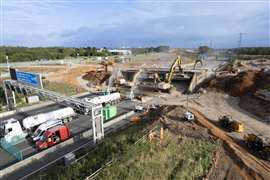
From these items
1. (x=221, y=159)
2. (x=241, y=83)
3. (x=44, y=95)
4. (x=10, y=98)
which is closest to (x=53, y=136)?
(x=44, y=95)

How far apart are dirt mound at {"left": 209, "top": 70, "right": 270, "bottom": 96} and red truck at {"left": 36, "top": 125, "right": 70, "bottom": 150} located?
33.2 m

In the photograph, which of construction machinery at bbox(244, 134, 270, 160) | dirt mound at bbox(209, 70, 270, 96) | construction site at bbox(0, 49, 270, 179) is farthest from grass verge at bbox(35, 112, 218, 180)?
dirt mound at bbox(209, 70, 270, 96)

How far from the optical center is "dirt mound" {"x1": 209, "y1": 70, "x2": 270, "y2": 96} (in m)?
42.7

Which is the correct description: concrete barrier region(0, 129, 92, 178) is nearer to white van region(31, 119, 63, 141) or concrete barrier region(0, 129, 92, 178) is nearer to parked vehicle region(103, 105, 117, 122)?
white van region(31, 119, 63, 141)

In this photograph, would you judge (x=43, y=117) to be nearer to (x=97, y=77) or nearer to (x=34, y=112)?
(x=34, y=112)

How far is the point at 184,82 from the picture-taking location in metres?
56.1

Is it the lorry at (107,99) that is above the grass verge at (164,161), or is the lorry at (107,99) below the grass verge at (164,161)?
above

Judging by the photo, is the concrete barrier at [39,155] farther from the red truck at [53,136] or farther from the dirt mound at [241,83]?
the dirt mound at [241,83]

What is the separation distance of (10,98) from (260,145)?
37736 mm

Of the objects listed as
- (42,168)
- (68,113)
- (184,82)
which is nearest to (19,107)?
(68,113)

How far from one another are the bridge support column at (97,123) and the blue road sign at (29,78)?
39.6 feet

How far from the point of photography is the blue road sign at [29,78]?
102 feet

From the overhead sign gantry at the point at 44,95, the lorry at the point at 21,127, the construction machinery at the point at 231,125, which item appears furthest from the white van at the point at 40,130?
the construction machinery at the point at 231,125

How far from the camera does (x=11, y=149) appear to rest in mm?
23141
